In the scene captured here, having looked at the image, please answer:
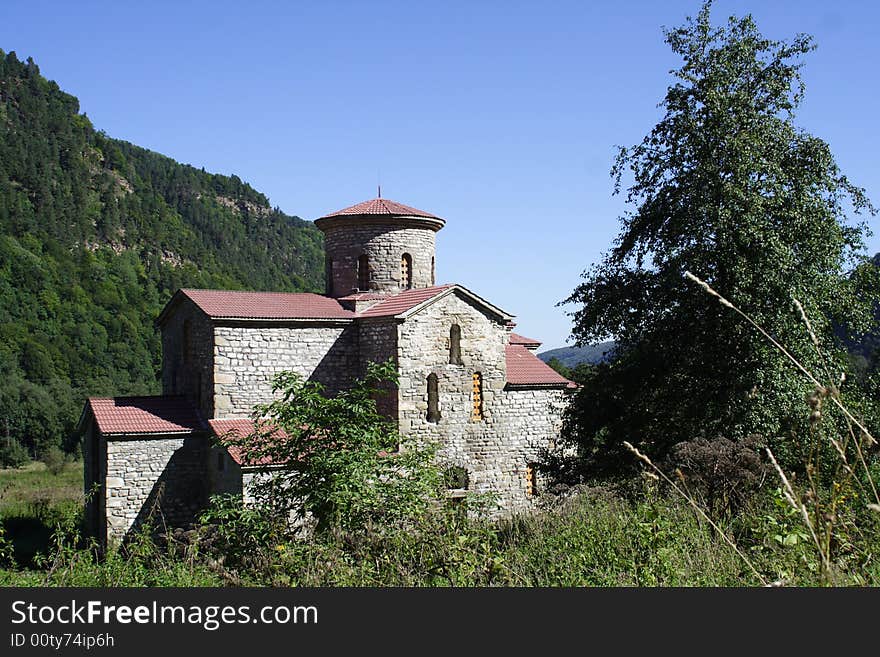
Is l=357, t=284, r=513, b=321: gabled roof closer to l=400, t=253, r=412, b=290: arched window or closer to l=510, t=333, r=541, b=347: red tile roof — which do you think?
l=400, t=253, r=412, b=290: arched window

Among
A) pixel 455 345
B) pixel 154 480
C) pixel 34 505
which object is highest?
pixel 455 345

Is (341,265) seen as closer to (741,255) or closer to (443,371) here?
(443,371)

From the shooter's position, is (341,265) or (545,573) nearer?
(545,573)

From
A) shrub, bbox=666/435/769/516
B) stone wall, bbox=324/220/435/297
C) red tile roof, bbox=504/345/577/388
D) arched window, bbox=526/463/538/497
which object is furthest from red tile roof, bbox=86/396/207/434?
shrub, bbox=666/435/769/516

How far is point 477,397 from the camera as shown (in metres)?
21.5

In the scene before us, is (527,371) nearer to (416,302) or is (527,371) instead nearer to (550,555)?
(416,302)

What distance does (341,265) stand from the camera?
23.0m

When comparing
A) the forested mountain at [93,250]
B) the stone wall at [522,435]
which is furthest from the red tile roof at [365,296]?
the forested mountain at [93,250]

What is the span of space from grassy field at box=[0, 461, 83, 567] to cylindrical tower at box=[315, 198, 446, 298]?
9.07 meters

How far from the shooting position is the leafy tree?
29.2ft

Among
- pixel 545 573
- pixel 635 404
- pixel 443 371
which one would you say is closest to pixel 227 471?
pixel 443 371

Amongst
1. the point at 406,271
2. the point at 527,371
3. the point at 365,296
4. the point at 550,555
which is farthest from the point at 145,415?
the point at 550,555

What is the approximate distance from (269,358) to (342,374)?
202 cm

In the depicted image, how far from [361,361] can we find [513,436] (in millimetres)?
4633
